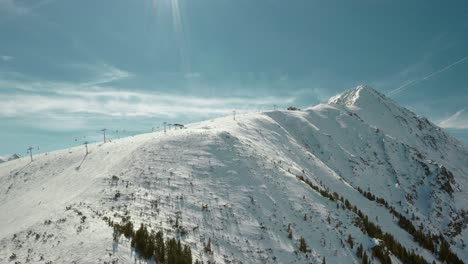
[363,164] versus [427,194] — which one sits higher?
[363,164]

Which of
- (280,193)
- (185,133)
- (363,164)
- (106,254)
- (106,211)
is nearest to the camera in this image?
(106,254)

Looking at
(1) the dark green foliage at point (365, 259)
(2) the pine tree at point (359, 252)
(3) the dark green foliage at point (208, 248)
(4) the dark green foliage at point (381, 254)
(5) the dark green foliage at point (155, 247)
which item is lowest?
(4) the dark green foliage at point (381, 254)

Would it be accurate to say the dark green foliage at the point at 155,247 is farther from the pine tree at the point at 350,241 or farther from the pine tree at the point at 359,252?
the pine tree at the point at 350,241

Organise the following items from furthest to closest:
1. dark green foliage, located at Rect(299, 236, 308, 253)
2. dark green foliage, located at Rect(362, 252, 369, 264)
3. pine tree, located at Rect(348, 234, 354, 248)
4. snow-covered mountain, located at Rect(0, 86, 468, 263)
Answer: pine tree, located at Rect(348, 234, 354, 248) → dark green foliage, located at Rect(362, 252, 369, 264) → dark green foliage, located at Rect(299, 236, 308, 253) → snow-covered mountain, located at Rect(0, 86, 468, 263)

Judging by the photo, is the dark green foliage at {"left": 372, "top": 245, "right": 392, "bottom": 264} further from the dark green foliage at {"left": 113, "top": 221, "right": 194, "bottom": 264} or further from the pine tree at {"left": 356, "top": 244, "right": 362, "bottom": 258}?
the dark green foliage at {"left": 113, "top": 221, "right": 194, "bottom": 264}

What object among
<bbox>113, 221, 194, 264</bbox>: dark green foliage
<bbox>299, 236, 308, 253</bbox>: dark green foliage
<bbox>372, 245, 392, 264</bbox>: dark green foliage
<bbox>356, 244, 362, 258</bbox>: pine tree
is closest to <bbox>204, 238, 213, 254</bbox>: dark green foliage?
<bbox>113, 221, 194, 264</bbox>: dark green foliage

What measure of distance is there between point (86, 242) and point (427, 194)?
121143 mm

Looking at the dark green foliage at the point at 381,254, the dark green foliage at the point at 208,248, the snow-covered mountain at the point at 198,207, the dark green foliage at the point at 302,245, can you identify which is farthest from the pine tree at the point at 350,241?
the dark green foliage at the point at 208,248

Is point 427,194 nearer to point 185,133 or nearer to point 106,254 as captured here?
point 185,133

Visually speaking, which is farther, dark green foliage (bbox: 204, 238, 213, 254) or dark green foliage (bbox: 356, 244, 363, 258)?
dark green foliage (bbox: 356, 244, 363, 258)

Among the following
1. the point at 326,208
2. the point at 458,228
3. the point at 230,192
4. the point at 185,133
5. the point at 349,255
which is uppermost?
the point at 185,133

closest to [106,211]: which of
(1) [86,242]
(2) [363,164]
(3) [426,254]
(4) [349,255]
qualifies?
(1) [86,242]

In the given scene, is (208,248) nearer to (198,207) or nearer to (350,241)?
(198,207)

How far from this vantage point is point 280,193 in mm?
41562
